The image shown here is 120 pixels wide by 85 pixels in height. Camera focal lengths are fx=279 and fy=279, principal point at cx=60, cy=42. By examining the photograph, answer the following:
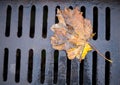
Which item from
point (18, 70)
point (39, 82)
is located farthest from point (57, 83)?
point (18, 70)

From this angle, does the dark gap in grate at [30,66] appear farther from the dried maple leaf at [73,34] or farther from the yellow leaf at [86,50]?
the yellow leaf at [86,50]

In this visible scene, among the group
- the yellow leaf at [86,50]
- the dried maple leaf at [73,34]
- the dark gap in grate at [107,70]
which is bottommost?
the dark gap in grate at [107,70]

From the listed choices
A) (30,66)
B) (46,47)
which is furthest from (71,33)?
(30,66)

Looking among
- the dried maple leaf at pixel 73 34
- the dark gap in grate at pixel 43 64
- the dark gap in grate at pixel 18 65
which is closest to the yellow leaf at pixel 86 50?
the dried maple leaf at pixel 73 34

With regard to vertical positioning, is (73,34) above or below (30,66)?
above

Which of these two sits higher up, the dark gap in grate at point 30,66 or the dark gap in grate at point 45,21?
the dark gap in grate at point 45,21

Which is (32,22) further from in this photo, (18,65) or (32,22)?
(18,65)
